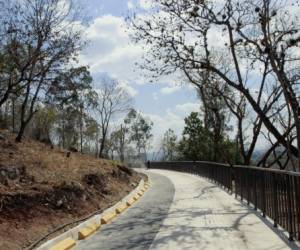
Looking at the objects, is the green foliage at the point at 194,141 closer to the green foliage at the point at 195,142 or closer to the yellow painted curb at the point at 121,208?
the green foliage at the point at 195,142

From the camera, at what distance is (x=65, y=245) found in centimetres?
1008

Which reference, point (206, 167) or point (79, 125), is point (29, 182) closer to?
point (206, 167)

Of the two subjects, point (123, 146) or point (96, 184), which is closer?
point (96, 184)

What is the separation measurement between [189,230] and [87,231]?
220cm

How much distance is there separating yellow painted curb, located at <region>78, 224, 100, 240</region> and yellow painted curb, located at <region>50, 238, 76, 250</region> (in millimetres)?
587

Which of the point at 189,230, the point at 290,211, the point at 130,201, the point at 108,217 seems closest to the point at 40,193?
the point at 108,217

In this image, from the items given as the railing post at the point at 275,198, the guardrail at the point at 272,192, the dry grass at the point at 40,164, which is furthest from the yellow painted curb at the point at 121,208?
the railing post at the point at 275,198

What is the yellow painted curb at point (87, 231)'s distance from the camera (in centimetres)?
1133

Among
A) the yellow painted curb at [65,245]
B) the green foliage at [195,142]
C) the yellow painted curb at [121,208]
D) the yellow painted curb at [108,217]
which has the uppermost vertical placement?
the green foliage at [195,142]

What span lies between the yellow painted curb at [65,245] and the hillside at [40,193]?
483 mm

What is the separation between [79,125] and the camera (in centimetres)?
6631

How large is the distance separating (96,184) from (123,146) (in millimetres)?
69432

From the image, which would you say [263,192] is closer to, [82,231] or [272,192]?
[272,192]

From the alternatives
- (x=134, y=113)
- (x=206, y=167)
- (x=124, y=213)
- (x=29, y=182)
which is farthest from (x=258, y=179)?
(x=134, y=113)
